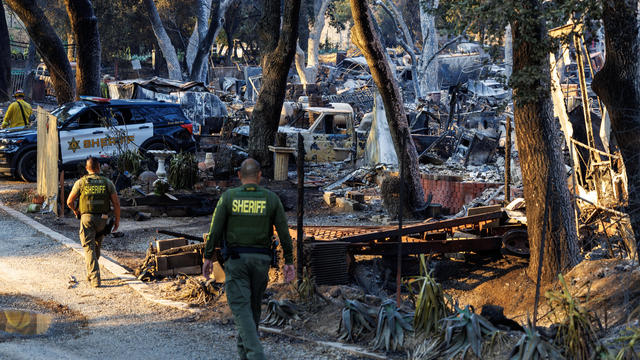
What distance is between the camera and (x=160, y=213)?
14469 mm

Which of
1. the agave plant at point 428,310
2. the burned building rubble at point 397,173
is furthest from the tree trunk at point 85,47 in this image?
the agave plant at point 428,310

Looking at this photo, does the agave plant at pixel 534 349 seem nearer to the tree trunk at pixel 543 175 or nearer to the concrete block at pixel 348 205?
the tree trunk at pixel 543 175

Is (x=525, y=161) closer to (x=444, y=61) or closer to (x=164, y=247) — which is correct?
(x=164, y=247)

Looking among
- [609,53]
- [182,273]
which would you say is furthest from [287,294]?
[609,53]

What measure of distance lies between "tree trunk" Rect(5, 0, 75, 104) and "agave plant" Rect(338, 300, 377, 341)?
17.2m

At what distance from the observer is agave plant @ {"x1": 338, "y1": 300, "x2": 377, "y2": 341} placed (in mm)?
6293

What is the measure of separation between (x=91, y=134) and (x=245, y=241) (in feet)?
41.9

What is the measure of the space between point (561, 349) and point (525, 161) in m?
4.34

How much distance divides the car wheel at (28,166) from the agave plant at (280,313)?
1197cm

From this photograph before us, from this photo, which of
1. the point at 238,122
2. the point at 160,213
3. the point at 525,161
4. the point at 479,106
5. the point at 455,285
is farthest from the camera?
the point at 479,106

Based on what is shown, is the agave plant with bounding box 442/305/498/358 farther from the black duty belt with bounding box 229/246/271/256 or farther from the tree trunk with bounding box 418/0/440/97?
the tree trunk with bounding box 418/0/440/97

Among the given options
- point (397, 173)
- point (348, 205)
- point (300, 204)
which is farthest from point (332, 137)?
point (300, 204)

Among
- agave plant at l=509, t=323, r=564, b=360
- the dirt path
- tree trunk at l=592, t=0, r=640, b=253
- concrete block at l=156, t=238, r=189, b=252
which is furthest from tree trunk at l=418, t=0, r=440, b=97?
agave plant at l=509, t=323, r=564, b=360

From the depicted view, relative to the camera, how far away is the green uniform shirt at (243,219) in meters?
5.58
